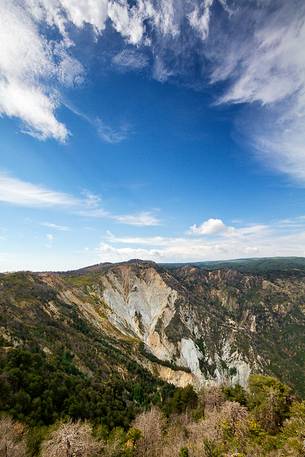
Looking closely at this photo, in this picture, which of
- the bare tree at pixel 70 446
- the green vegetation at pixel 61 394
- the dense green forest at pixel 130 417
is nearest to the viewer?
the bare tree at pixel 70 446

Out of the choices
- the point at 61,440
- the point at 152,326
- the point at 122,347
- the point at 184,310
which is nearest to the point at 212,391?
the point at 61,440

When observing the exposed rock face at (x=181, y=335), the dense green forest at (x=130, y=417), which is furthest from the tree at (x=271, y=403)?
the exposed rock face at (x=181, y=335)

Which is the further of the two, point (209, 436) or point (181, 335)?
point (181, 335)

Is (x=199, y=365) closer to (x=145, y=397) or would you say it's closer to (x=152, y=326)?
(x=152, y=326)

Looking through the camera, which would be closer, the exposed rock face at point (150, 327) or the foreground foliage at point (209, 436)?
the foreground foliage at point (209, 436)

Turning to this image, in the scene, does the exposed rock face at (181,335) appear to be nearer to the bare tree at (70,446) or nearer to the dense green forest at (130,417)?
the dense green forest at (130,417)

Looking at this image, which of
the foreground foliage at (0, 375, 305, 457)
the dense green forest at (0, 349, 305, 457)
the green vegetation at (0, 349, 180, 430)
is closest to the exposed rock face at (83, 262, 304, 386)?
the dense green forest at (0, 349, 305, 457)

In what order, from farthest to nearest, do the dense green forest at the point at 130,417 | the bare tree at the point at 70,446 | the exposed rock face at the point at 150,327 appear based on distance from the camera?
the exposed rock face at the point at 150,327 < the dense green forest at the point at 130,417 < the bare tree at the point at 70,446

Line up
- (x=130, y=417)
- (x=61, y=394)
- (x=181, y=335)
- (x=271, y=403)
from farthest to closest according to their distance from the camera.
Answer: (x=181, y=335) < (x=130, y=417) < (x=61, y=394) < (x=271, y=403)

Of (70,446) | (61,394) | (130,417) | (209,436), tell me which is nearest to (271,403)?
(209,436)

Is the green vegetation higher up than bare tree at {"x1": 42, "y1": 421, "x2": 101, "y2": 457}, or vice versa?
bare tree at {"x1": 42, "y1": 421, "x2": 101, "y2": 457}

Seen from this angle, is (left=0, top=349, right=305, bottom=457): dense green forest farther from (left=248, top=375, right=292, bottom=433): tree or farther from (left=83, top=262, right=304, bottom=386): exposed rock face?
(left=83, top=262, right=304, bottom=386): exposed rock face

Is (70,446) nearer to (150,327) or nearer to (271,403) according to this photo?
(271,403)
